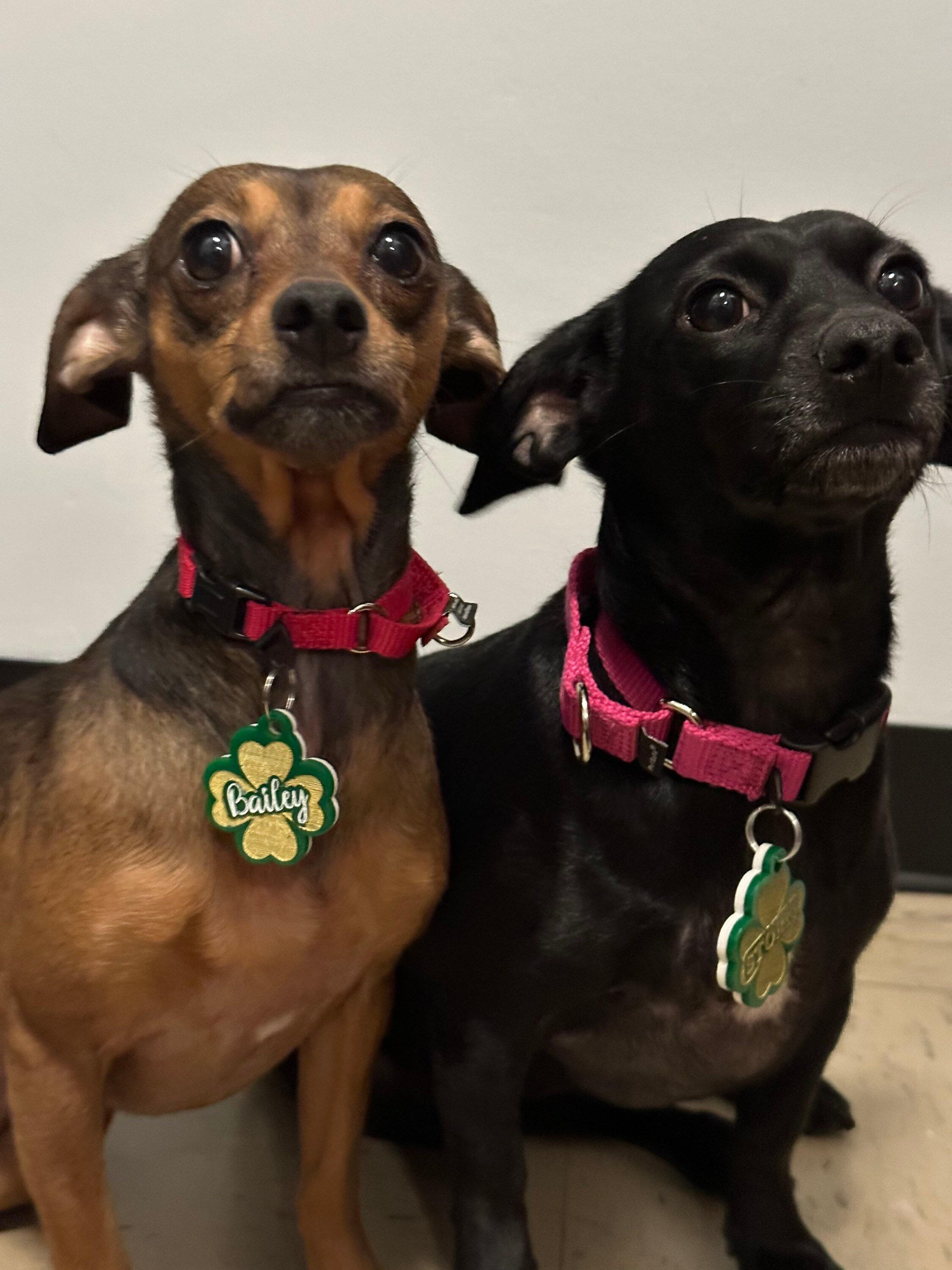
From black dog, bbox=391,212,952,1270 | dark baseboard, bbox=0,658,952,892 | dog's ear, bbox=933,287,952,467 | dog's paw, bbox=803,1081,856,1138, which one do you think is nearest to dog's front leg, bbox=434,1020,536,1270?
black dog, bbox=391,212,952,1270

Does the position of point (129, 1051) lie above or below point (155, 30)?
below

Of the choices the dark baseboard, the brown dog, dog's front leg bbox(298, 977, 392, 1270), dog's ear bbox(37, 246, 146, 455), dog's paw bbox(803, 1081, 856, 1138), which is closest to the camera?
the brown dog

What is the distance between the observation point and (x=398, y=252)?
1213 millimetres

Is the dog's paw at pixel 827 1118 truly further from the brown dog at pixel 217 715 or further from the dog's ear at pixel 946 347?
the dog's ear at pixel 946 347

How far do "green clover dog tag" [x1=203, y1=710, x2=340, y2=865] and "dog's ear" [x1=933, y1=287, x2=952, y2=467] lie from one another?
0.73 metres

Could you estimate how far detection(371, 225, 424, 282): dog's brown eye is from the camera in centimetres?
121

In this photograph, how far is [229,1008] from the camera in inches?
48.1

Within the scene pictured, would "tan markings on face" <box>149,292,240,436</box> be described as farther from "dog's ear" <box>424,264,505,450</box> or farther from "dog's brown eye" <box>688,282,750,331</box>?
"dog's brown eye" <box>688,282,750,331</box>

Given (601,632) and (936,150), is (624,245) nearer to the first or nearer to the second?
(936,150)

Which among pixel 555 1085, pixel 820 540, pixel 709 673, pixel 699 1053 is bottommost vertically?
pixel 555 1085

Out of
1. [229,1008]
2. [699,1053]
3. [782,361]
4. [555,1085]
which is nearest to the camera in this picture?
[782,361]

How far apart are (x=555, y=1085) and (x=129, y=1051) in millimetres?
528

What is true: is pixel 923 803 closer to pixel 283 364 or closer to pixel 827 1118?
pixel 827 1118

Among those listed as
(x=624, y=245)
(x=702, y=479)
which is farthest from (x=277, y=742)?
(x=624, y=245)
